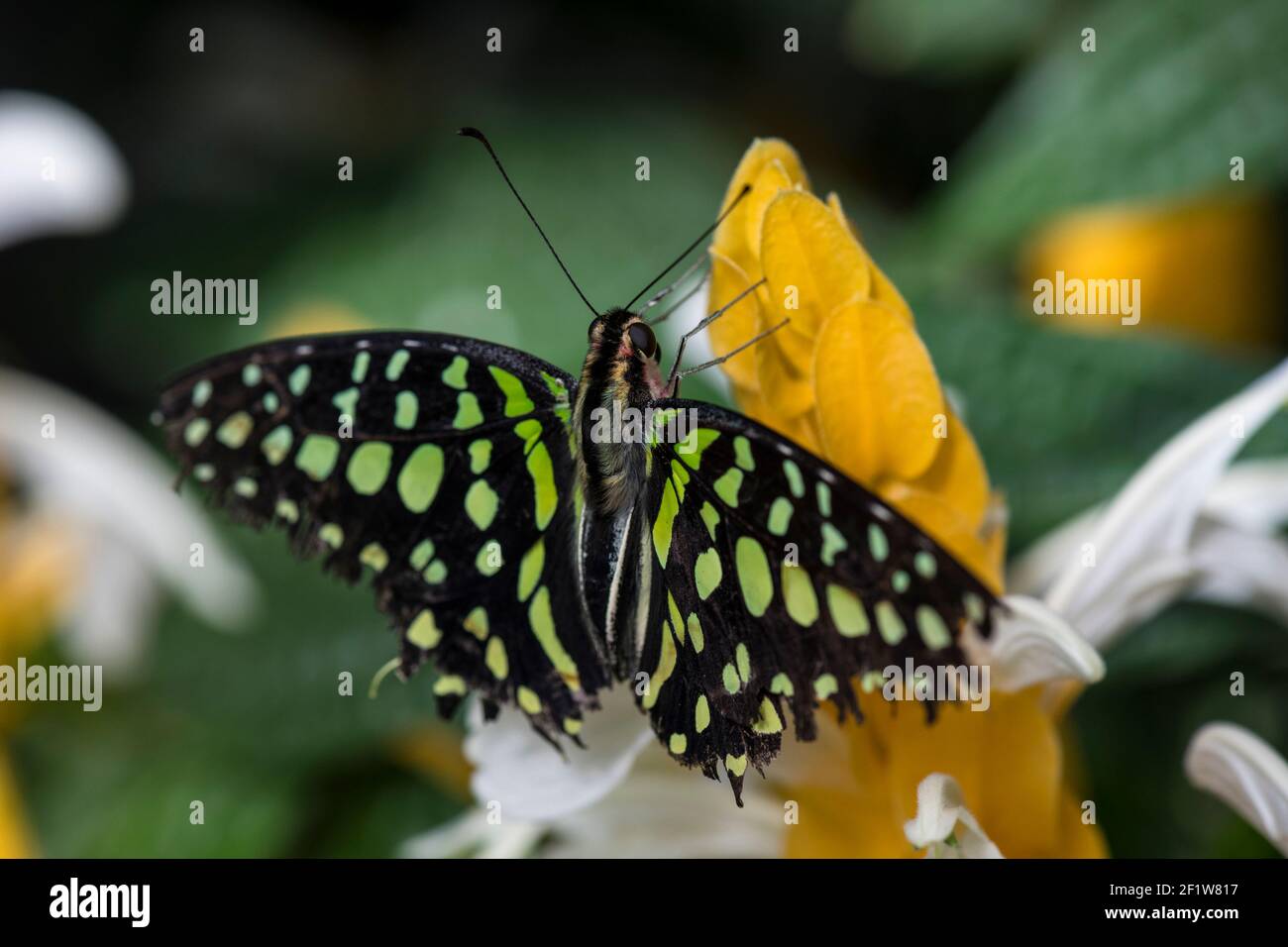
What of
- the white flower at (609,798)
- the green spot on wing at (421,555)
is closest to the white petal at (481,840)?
the white flower at (609,798)

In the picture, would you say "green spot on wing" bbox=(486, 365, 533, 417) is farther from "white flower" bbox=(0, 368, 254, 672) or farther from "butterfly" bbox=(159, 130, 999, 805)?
"white flower" bbox=(0, 368, 254, 672)

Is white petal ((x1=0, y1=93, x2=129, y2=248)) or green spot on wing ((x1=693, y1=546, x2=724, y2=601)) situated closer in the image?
green spot on wing ((x1=693, y1=546, x2=724, y2=601))

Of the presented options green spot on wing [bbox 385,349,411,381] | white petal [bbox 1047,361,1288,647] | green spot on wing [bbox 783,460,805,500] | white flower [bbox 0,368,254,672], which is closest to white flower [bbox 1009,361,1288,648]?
white petal [bbox 1047,361,1288,647]


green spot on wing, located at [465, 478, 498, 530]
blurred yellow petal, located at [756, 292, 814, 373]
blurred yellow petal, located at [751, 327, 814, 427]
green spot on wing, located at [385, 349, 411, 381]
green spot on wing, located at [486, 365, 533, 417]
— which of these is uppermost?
green spot on wing, located at [385, 349, 411, 381]

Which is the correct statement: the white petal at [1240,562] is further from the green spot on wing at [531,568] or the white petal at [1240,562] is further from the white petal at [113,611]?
the white petal at [113,611]

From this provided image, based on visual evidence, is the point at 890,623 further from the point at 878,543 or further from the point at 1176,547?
the point at 1176,547
